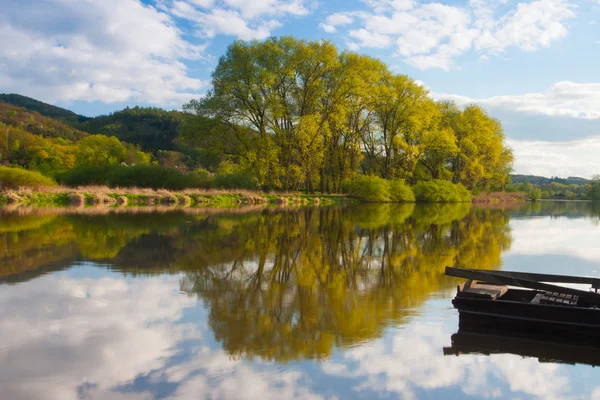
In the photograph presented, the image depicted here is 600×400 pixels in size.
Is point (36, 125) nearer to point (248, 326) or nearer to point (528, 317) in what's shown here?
point (248, 326)

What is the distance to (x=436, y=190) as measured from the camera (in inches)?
2088

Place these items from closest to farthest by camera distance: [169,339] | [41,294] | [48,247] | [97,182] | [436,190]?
[169,339]
[41,294]
[48,247]
[97,182]
[436,190]

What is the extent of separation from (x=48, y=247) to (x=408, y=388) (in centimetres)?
1103

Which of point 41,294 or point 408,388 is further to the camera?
point 41,294

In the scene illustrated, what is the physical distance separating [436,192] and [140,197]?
32.4m

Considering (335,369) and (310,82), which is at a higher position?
(310,82)

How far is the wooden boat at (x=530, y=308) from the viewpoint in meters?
5.76

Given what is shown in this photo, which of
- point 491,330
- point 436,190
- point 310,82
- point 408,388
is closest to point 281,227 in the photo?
point 491,330

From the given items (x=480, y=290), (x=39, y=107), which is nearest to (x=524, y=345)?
(x=480, y=290)

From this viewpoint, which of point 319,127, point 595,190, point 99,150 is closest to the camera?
point 319,127

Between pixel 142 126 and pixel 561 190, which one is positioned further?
pixel 142 126

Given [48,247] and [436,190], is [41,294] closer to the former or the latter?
[48,247]

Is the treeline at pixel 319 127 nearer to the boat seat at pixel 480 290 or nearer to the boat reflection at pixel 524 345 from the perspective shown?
the boat seat at pixel 480 290

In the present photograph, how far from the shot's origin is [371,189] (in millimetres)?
48344
